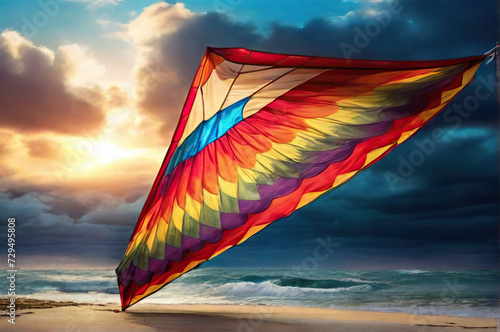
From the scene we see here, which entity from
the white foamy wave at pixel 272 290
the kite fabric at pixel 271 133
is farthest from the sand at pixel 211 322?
the white foamy wave at pixel 272 290

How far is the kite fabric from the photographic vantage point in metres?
2.49

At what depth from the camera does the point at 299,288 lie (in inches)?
467

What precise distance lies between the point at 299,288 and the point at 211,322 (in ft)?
23.5

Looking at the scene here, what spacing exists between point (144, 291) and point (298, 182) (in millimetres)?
2094

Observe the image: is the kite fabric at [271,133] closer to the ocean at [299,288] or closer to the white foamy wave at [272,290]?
the ocean at [299,288]

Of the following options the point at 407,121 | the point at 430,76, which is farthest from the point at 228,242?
the point at 430,76

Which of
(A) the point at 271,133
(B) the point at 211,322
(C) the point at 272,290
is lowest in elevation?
(C) the point at 272,290

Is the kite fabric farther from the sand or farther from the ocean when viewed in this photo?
the ocean

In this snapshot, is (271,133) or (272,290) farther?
(272,290)

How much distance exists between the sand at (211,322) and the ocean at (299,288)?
2693 mm

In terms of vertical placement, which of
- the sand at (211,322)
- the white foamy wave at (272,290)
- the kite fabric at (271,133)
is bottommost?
the white foamy wave at (272,290)

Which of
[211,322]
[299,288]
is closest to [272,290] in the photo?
[299,288]

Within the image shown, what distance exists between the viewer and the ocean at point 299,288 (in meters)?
9.22

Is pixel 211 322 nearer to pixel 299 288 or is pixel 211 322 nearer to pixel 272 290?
pixel 272 290
